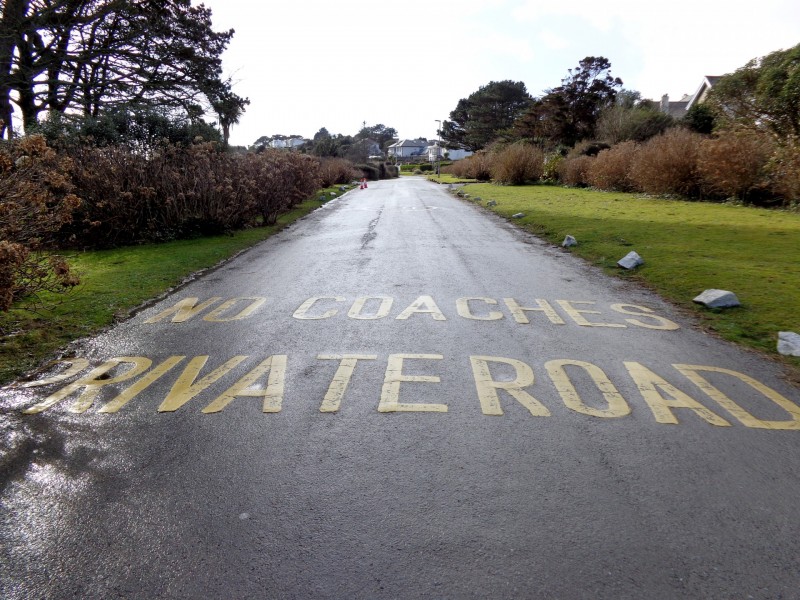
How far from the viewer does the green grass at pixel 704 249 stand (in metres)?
6.47

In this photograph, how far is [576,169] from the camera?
95.3ft

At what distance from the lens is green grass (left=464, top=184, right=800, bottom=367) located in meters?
6.47

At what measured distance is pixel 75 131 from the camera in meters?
16.1

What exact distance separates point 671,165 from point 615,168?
175 inches

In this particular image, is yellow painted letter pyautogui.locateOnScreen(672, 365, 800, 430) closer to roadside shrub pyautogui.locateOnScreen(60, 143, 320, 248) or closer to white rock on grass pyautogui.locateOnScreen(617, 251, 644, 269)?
white rock on grass pyautogui.locateOnScreen(617, 251, 644, 269)

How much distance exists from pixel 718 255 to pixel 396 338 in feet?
24.1

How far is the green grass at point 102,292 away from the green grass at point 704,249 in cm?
755

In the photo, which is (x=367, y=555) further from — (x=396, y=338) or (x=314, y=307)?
(x=314, y=307)

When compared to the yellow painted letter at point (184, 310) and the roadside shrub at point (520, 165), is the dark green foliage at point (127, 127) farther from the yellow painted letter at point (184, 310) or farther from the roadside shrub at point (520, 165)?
the roadside shrub at point (520, 165)

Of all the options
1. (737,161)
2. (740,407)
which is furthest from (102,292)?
(737,161)

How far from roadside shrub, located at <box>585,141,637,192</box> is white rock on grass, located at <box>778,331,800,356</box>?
1954 cm

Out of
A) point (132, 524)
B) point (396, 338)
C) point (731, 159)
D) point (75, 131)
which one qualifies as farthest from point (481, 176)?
point (132, 524)

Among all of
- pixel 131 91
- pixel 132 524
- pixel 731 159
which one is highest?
pixel 131 91

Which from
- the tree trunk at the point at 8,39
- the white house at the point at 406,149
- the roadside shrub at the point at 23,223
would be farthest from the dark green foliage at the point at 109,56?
the white house at the point at 406,149
